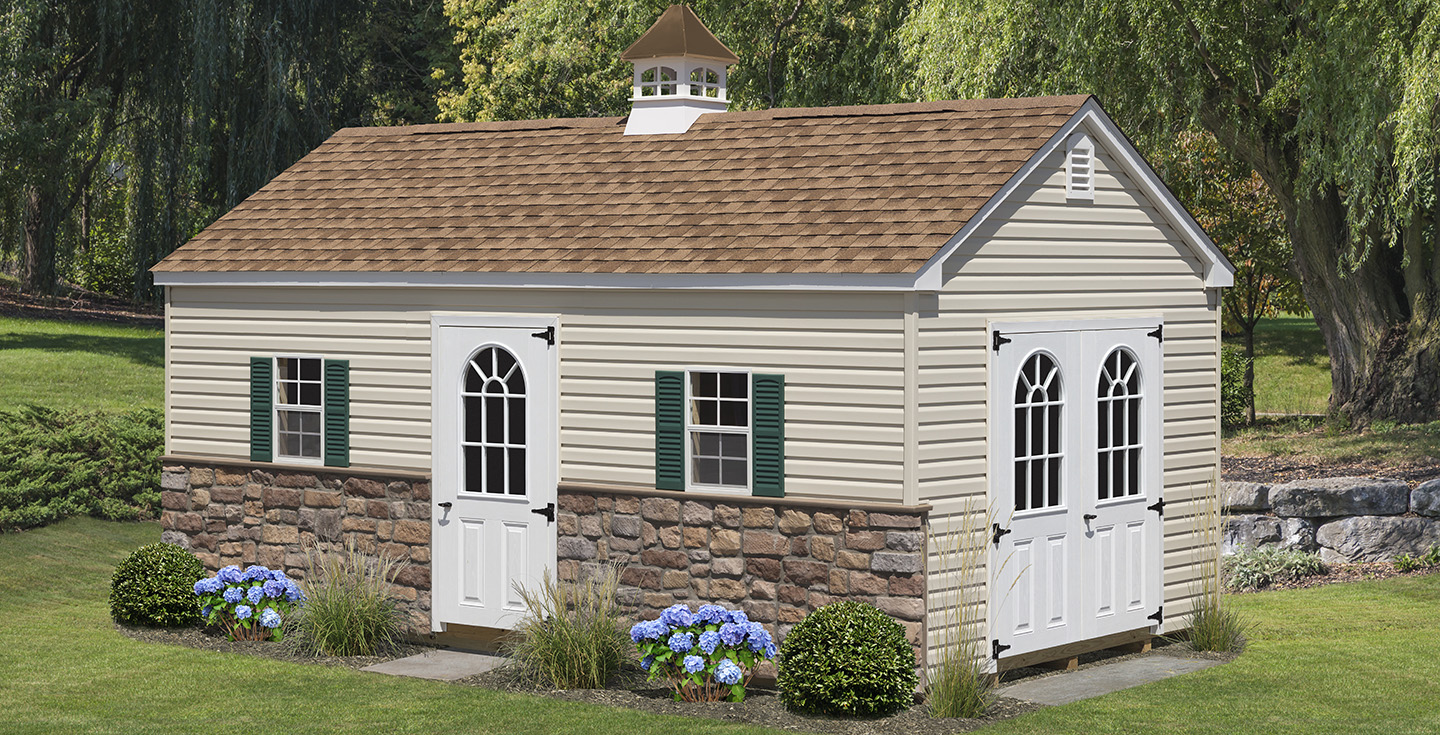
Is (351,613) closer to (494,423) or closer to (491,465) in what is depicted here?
(491,465)

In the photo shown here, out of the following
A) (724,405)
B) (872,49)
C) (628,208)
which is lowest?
(724,405)

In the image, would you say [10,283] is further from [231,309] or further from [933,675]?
[933,675]

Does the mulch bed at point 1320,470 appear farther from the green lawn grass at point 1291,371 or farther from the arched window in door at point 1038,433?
the green lawn grass at point 1291,371

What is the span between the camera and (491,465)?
1185 centimetres

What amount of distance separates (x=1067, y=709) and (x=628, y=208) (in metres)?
4.61

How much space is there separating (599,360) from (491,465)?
1.20 metres

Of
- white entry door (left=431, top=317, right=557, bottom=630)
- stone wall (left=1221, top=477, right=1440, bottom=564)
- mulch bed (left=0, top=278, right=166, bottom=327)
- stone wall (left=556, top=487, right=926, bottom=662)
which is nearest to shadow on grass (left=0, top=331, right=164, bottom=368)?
mulch bed (left=0, top=278, right=166, bottom=327)

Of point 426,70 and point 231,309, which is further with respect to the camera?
point 426,70

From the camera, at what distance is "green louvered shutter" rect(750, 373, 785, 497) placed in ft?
34.4

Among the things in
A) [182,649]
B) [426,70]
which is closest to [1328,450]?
[182,649]

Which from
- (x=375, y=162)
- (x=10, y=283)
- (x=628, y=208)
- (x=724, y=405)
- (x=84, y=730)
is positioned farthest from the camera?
(x=10, y=283)

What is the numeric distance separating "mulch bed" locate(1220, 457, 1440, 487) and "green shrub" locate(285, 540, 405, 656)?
869 centimetres

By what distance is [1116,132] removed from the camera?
11.5 meters

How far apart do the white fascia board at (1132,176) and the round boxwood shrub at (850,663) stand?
1997mm
